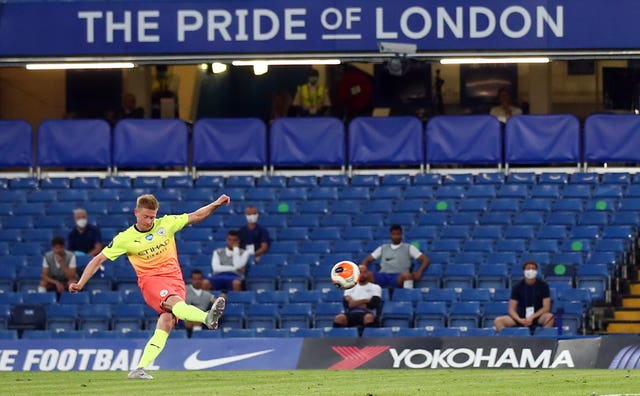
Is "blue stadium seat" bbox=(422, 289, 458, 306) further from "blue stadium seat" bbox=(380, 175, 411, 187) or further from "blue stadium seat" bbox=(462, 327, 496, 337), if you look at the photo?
"blue stadium seat" bbox=(380, 175, 411, 187)

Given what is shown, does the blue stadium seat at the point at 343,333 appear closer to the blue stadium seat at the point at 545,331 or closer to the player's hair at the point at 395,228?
the player's hair at the point at 395,228

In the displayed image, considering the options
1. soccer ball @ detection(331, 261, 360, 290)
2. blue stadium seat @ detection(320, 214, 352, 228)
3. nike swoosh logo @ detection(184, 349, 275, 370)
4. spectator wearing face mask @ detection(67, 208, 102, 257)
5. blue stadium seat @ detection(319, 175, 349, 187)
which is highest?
blue stadium seat @ detection(319, 175, 349, 187)

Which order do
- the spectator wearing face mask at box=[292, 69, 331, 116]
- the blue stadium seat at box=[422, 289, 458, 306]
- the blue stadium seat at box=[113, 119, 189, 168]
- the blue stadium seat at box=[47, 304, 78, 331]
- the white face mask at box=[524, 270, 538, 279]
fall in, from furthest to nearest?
1. the spectator wearing face mask at box=[292, 69, 331, 116]
2. the blue stadium seat at box=[113, 119, 189, 168]
3. the blue stadium seat at box=[47, 304, 78, 331]
4. the blue stadium seat at box=[422, 289, 458, 306]
5. the white face mask at box=[524, 270, 538, 279]

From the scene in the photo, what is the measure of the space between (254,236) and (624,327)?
20.5 ft

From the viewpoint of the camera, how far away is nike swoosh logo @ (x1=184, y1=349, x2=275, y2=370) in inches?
881

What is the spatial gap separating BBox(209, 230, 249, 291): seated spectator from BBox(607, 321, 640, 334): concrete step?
591 cm

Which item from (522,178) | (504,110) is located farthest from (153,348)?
(504,110)

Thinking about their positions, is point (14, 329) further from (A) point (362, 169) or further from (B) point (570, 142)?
(B) point (570, 142)

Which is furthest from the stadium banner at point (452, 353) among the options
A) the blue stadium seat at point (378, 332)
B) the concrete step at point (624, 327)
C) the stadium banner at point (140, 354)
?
the concrete step at point (624, 327)

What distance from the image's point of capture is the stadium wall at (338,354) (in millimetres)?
21922

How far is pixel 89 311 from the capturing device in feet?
85.5

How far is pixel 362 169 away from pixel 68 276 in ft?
22.6

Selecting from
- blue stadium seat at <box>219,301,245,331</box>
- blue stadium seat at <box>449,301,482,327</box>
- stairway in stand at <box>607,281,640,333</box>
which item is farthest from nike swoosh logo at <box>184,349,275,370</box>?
stairway in stand at <box>607,281,640,333</box>

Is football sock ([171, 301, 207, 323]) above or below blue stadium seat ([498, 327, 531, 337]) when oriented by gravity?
above
